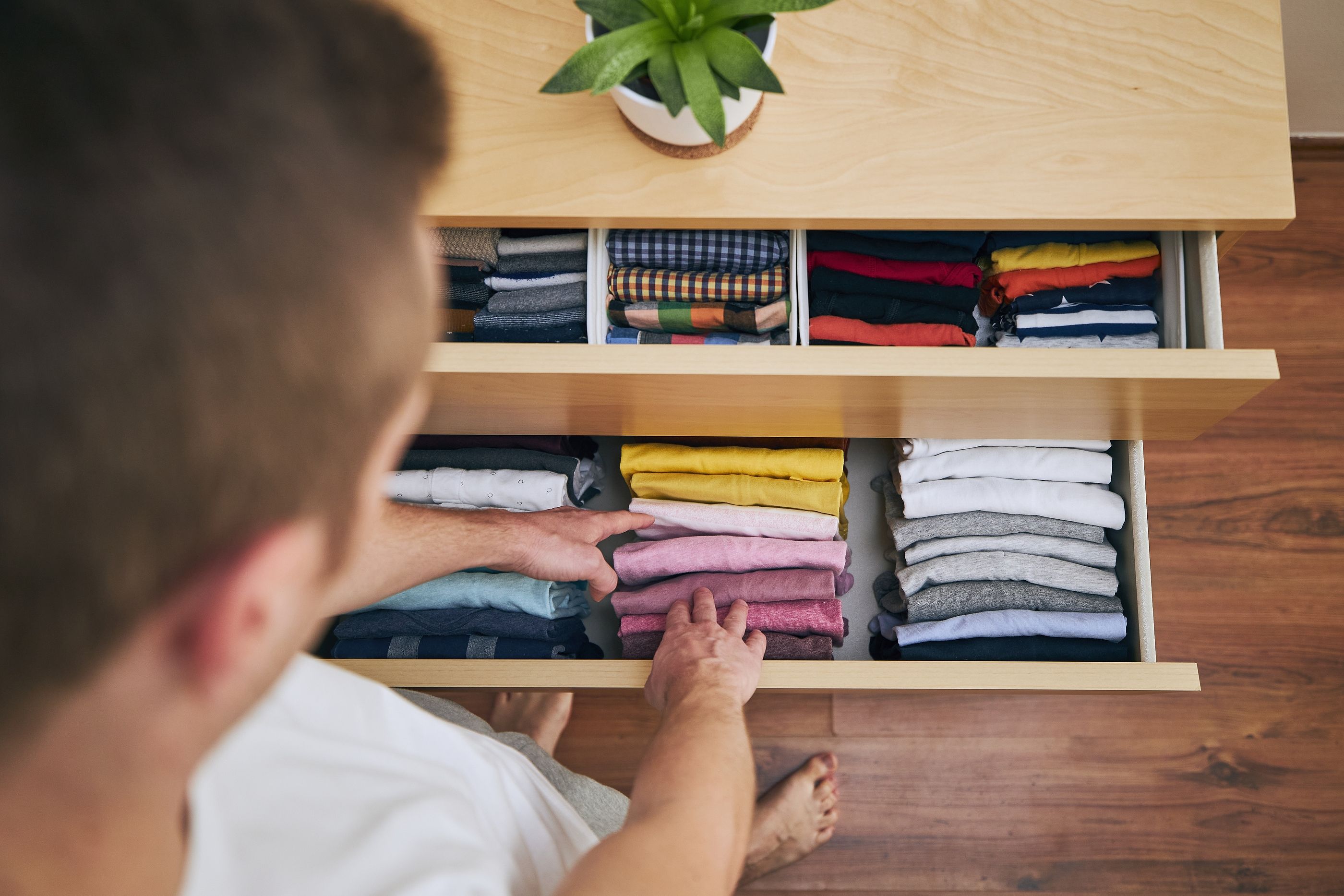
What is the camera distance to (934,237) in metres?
0.98

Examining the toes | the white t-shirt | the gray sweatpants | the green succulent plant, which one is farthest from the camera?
the toes

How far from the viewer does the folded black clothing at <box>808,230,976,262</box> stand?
98cm

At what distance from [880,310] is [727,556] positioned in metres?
0.40

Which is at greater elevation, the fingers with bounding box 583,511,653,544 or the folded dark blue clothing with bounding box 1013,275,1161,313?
the folded dark blue clothing with bounding box 1013,275,1161,313

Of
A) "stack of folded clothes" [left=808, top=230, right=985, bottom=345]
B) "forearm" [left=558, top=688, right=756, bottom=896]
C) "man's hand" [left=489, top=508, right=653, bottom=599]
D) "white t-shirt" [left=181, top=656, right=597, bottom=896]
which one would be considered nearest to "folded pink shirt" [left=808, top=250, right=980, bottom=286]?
"stack of folded clothes" [left=808, top=230, right=985, bottom=345]

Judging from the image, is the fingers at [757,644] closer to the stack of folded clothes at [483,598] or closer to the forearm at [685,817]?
the forearm at [685,817]

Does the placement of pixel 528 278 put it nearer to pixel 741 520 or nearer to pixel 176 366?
pixel 741 520

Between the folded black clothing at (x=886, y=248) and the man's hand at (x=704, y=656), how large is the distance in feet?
1.63

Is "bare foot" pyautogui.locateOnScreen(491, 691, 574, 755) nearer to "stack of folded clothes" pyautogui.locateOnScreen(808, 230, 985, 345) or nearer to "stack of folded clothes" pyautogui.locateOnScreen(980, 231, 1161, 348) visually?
"stack of folded clothes" pyautogui.locateOnScreen(808, 230, 985, 345)

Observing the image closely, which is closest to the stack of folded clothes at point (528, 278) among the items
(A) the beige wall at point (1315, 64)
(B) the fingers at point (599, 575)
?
(B) the fingers at point (599, 575)

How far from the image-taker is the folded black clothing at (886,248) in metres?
0.98

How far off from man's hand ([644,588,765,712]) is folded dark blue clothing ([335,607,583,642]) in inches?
6.8

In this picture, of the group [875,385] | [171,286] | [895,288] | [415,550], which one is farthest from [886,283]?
[171,286]

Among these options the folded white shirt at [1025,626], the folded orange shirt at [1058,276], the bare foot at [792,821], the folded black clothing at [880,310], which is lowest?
the bare foot at [792,821]
